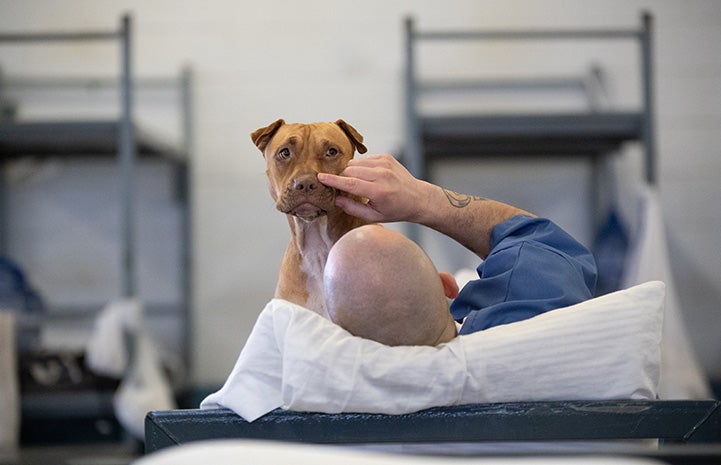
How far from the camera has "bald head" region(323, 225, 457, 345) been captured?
0.67 m

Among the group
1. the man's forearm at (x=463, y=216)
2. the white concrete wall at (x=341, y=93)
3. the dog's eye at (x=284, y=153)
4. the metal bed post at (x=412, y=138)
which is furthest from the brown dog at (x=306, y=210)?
the white concrete wall at (x=341, y=93)

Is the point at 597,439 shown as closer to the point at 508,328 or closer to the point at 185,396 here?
the point at 508,328

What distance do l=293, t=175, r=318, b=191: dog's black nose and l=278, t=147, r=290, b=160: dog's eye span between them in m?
0.06

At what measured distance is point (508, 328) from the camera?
2.43 feet

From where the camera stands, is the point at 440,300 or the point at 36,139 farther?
the point at 36,139

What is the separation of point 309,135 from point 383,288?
0.99ft

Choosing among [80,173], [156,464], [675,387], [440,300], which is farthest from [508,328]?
[80,173]

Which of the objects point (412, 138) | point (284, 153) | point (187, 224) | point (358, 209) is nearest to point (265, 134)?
point (284, 153)

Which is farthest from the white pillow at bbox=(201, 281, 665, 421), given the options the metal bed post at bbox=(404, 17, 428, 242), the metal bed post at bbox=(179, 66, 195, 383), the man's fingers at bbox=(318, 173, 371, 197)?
the metal bed post at bbox=(179, 66, 195, 383)

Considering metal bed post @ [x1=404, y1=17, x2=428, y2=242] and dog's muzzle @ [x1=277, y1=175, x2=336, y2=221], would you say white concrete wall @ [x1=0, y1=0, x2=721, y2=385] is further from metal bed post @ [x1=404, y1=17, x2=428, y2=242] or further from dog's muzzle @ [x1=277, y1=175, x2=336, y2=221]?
dog's muzzle @ [x1=277, y1=175, x2=336, y2=221]

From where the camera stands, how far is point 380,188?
0.77 m

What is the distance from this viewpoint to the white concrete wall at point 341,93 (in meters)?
3.21

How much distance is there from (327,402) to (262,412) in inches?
2.2

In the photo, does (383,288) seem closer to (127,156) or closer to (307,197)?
(307,197)
